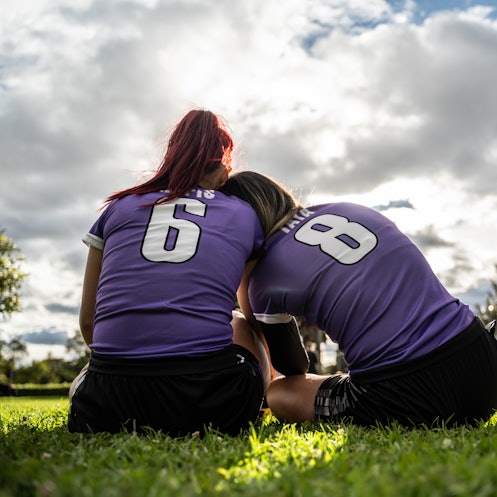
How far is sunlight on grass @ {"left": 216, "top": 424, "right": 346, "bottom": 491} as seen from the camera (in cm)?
193

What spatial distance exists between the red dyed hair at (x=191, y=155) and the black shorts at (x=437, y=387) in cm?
155

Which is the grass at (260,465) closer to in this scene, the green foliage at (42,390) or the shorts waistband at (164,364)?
the shorts waistband at (164,364)

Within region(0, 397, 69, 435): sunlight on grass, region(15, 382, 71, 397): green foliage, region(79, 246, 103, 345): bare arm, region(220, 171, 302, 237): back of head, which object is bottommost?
region(15, 382, 71, 397): green foliage

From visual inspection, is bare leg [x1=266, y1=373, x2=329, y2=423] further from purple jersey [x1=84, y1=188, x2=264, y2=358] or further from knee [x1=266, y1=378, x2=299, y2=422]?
purple jersey [x1=84, y1=188, x2=264, y2=358]

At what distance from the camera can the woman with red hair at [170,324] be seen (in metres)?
2.89

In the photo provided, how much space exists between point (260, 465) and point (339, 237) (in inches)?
62.7

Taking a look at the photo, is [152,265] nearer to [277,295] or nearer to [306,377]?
[277,295]

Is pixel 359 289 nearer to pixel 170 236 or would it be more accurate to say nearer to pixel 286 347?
pixel 286 347

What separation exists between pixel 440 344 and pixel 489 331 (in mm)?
551

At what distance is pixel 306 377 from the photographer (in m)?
3.73

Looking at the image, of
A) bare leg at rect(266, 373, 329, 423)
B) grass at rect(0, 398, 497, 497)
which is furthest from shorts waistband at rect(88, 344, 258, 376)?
bare leg at rect(266, 373, 329, 423)

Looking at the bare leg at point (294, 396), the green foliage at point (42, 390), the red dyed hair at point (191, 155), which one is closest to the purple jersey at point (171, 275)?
the red dyed hair at point (191, 155)

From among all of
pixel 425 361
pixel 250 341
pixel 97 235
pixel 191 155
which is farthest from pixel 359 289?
pixel 97 235

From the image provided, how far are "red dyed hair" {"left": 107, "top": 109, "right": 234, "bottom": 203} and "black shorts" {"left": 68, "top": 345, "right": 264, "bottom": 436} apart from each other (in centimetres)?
98
